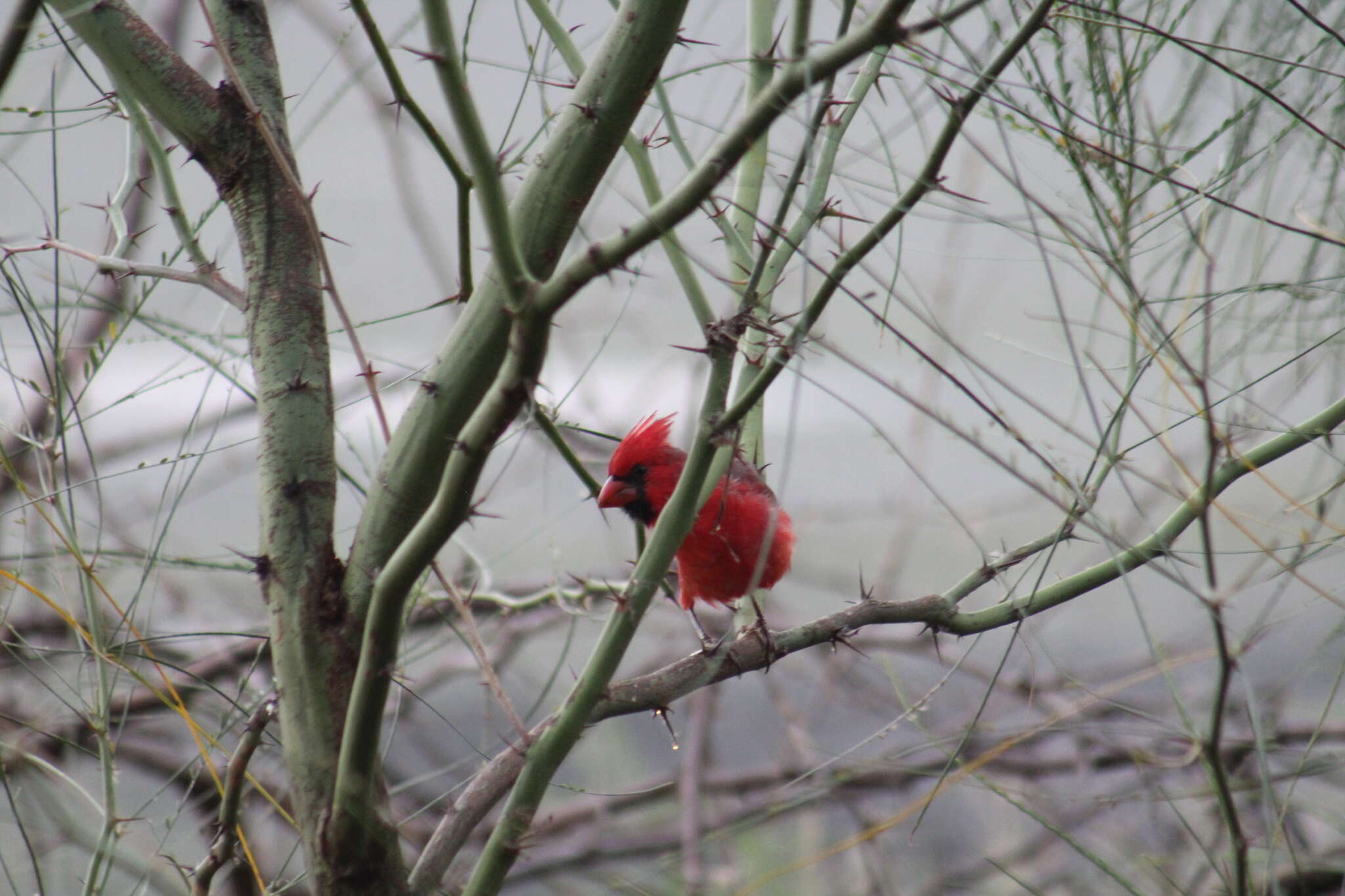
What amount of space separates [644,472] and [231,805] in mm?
1628

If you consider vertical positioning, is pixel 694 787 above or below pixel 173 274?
below

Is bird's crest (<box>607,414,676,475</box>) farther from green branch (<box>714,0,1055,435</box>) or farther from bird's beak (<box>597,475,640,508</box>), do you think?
green branch (<box>714,0,1055,435</box>)

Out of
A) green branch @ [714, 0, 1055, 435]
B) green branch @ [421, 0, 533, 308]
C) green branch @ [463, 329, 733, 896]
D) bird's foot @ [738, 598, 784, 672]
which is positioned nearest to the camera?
green branch @ [421, 0, 533, 308]

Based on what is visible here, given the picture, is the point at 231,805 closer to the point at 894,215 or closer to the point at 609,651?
the point at 609,651

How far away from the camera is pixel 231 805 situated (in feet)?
4.12

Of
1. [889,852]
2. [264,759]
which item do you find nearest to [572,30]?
[264,759]

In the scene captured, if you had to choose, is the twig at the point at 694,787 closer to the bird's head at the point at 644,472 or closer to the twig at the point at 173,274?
the bird's head at the point at 644,472

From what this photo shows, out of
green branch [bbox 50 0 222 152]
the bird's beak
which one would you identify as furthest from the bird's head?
green branch [bbox 50 0 222 152]

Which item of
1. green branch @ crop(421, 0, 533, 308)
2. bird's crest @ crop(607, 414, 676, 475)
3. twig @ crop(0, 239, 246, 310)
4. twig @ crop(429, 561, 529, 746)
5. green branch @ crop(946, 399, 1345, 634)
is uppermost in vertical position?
bird's crest @ crop(607, 414, 676, 475)

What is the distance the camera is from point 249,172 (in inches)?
49.2

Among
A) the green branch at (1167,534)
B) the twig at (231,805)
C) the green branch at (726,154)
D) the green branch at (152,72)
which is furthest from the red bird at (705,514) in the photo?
the green branch at (726,154)

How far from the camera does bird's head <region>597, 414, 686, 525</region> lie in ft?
9.02

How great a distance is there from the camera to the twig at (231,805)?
122cm

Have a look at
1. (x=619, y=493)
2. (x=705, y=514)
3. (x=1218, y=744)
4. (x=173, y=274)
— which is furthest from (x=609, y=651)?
(x=619, y=493)
